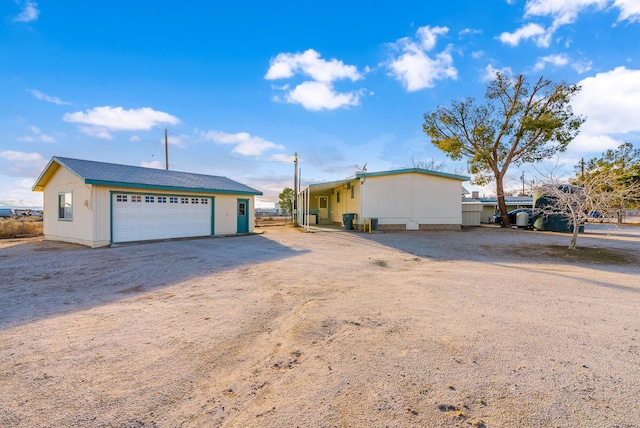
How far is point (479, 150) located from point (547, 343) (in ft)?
63.3

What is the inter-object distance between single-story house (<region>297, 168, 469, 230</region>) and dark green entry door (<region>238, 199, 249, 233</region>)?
3536 mm

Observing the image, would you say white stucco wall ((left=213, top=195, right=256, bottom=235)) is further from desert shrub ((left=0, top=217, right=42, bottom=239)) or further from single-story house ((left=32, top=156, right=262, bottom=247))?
desert shrub ((left=0, top=217, right=42, bottom=239))

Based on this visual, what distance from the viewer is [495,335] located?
3.36 metres

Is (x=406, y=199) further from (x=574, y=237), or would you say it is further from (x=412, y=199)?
(x=574, y=237)

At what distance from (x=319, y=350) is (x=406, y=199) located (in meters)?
15.9

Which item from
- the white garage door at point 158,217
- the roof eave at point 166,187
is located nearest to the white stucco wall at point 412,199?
the roof eave at point 166,187

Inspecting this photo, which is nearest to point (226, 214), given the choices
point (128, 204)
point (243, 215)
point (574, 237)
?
point (243, 215)

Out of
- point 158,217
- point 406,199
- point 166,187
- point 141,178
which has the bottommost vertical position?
point 158,217

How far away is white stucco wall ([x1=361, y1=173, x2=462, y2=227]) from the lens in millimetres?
17406

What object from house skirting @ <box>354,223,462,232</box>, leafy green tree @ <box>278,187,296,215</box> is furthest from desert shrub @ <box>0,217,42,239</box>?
leafy green tree @ <box>278,187,296,215</box>

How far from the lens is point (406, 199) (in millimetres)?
17812

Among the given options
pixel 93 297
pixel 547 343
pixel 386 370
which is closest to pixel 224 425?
pixel 386 370

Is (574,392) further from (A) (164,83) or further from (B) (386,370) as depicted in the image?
(A) (164,83)

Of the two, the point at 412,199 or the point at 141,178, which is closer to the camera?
the point at 141,178
